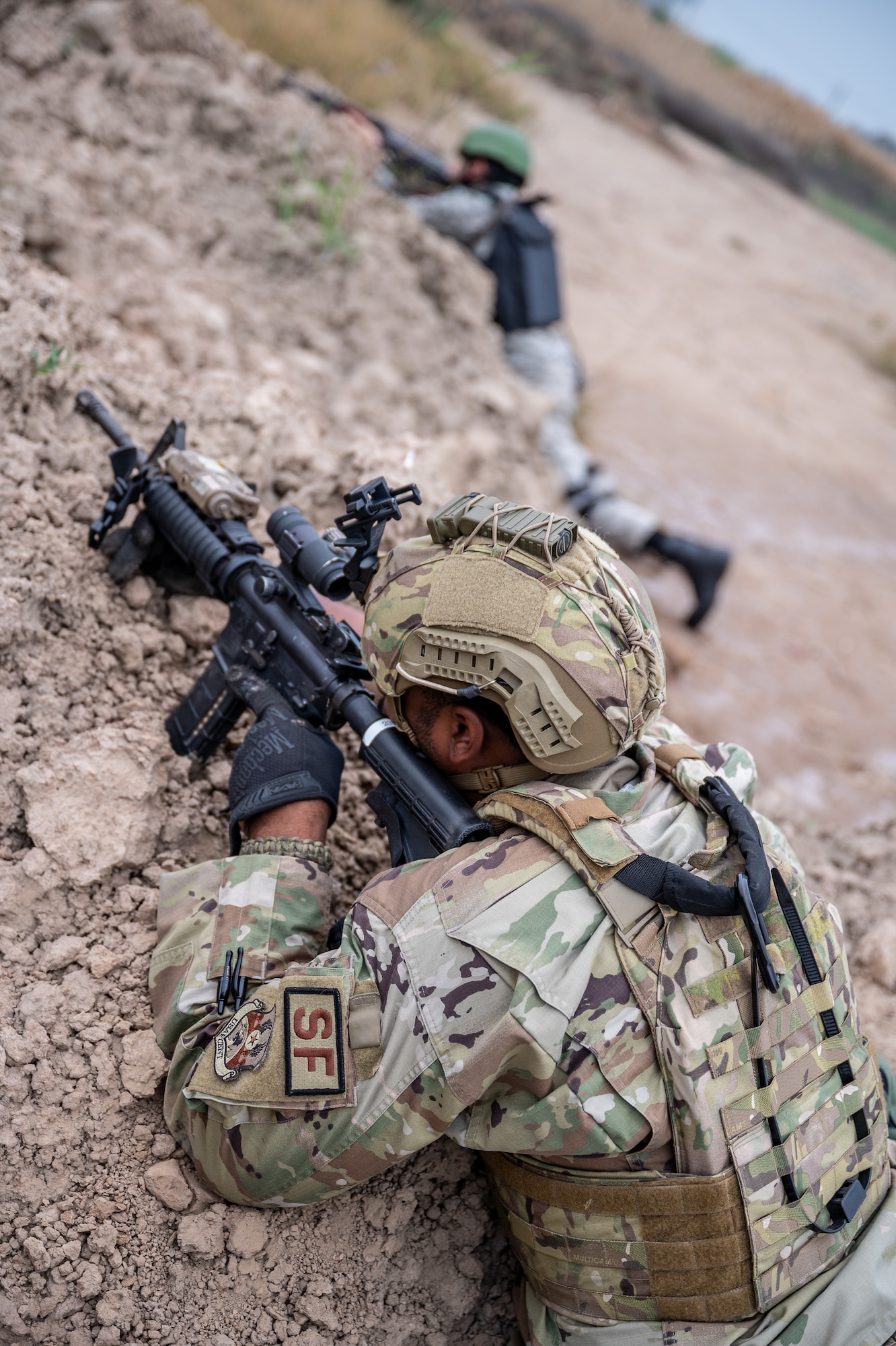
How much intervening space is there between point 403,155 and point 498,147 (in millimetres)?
628

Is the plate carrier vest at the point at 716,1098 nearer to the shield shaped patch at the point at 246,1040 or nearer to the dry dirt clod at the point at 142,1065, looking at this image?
the shield shaped patch at the point at 246,1040

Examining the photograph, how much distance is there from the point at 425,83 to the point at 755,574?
5647 mm

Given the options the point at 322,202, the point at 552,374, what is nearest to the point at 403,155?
the point at 322,202

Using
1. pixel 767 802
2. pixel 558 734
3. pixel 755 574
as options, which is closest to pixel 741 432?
pixel 755 574

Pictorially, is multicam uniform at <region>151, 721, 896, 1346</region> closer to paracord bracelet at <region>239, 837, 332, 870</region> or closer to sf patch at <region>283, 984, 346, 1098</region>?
sf patch at <region>283, 984, 346, 1098</region>

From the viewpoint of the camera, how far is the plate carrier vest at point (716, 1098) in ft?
5.19

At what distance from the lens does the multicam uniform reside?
5.09 feet

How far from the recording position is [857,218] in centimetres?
2038

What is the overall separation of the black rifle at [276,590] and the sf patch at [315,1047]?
0.36 m

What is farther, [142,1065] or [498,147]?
[498,147]

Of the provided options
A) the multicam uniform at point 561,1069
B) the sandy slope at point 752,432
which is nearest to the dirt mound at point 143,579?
the multicam uniform at point 561,1069

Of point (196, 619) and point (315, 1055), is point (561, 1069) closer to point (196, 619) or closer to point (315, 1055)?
point (315, 1055)

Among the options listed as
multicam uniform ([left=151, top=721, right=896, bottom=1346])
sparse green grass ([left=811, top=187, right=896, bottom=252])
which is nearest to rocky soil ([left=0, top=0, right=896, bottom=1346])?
multicam uniform ([left=151, top=721, right=896, bottom=1346])

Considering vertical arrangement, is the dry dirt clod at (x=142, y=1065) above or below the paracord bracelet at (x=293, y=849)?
below
